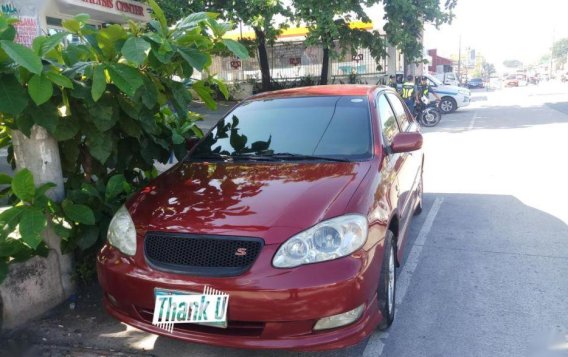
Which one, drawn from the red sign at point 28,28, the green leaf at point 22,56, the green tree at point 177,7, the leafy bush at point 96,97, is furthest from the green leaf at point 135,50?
the green tree at point 177,7

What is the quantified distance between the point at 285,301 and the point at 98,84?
5.68 feet

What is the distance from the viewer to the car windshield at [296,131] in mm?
3688

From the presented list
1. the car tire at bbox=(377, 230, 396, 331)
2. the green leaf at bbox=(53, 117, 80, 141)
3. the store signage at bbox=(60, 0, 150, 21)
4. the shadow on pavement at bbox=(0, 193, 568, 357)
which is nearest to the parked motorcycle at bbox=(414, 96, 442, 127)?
the store signage at bbox=(60, 0, 150, 21)

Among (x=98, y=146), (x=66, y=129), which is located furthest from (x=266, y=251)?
(x=66, y=129)

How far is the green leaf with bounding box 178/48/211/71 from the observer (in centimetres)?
312

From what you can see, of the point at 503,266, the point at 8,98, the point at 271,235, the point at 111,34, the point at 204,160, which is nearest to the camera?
the point at 271,235

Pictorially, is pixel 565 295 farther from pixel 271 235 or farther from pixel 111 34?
pixel 111 34

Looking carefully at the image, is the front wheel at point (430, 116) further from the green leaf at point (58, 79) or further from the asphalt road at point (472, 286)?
the green leaf at point (58, 79)

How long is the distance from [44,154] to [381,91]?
9.70 feet

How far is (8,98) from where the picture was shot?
111 inches

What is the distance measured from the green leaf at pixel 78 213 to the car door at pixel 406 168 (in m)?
2.28

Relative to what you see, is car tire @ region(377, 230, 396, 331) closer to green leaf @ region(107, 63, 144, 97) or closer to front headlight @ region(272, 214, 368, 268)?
front headlight @ region(272, 214, 368, 268)

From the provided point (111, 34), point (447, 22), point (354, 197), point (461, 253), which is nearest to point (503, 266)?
point (461, 253)

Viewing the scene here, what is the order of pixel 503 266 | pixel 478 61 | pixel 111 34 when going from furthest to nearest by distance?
pixel 478 61
pixel 503 266
pixel 111 34
